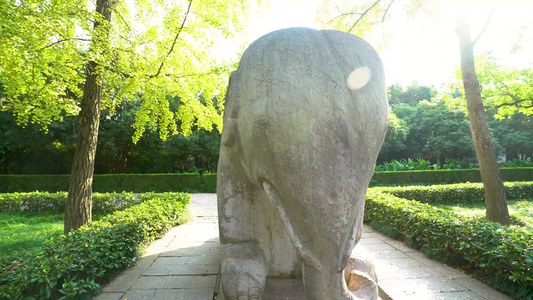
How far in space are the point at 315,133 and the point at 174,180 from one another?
15.3 meters

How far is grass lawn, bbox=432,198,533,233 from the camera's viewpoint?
7061mm

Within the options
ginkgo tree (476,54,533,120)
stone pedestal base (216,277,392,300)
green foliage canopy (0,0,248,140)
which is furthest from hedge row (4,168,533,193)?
stone pedestal base (216,277,392,300)

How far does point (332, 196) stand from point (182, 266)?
2.78 m

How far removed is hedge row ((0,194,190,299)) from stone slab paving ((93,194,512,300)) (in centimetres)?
18

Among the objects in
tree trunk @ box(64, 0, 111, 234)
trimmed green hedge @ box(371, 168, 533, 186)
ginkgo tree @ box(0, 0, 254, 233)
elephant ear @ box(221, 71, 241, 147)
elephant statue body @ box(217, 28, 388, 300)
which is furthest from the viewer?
trimmed green hedge @ box(371, 168, 533, 186)

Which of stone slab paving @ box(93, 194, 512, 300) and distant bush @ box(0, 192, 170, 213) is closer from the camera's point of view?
stone slab paving @ box(93, 194, 512, 300)

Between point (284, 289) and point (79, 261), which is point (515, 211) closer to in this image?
point (284, 289)

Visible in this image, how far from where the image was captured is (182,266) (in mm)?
3602

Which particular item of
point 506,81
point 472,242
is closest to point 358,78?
point 472,242

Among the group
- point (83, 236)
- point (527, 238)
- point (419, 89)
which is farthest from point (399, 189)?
point (419, 89)

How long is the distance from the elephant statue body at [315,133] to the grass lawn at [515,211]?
20.1ft

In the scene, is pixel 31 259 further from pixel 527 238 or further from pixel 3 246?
pixel 527 238

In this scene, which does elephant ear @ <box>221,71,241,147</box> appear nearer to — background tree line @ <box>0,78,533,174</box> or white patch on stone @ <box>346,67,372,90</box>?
white patch on stone @ <box>346,67,372,90</box>

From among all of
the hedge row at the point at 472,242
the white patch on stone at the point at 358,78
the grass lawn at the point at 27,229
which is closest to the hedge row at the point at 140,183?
the grass lawn at the point at 27,229
